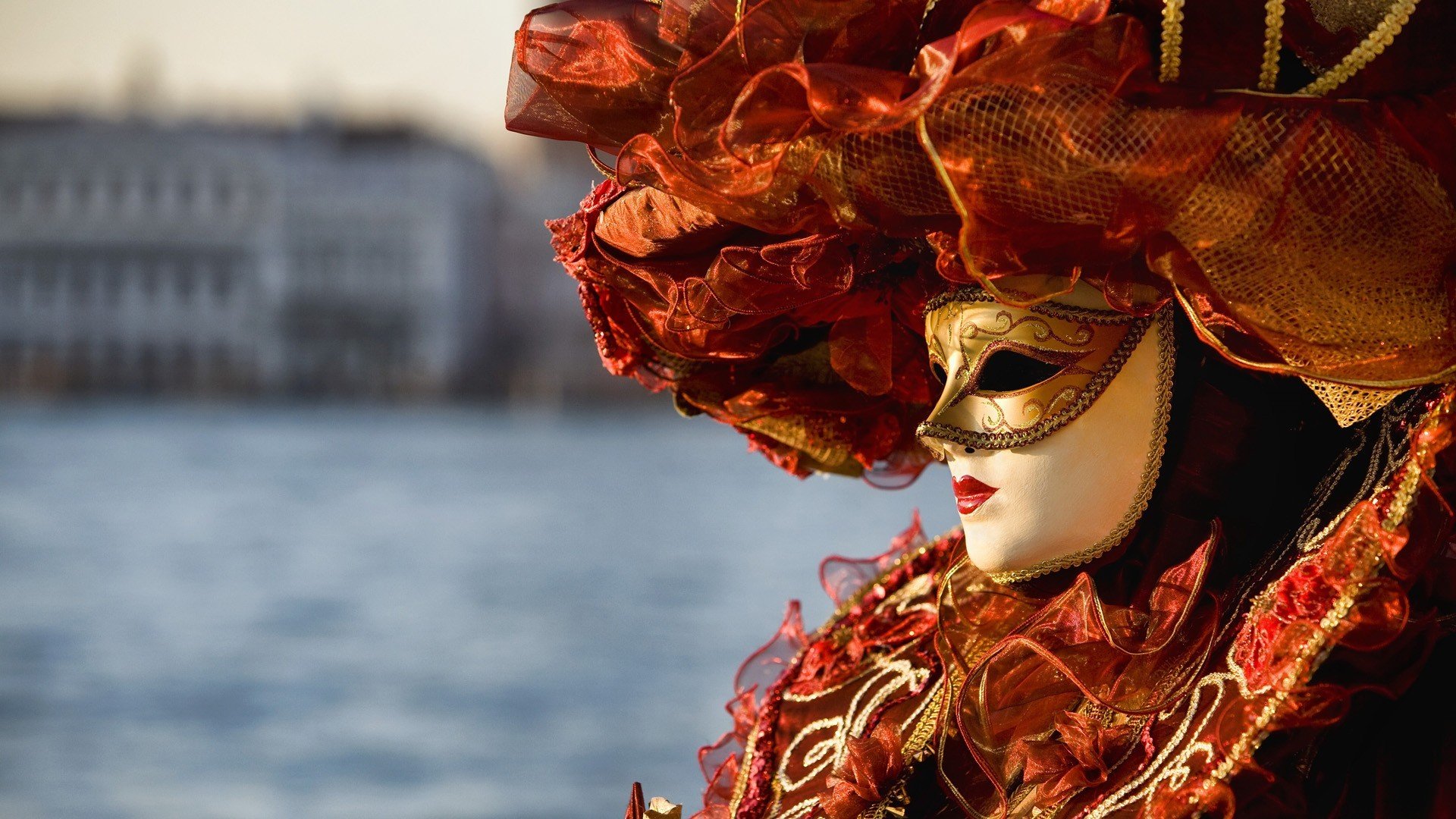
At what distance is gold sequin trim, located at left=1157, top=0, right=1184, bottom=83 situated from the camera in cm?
92

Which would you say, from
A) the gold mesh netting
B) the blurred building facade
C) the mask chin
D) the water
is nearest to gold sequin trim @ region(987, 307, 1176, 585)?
the mask chin

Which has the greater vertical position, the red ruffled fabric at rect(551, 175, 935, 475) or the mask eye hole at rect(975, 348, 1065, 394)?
the red ruffled fabric at rect(551, 175, 935, 475)

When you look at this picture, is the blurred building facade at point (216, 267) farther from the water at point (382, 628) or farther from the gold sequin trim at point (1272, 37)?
the gold sequin trim at point (1272, 37)

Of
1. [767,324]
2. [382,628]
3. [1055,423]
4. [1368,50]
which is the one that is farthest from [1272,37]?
[382,628]

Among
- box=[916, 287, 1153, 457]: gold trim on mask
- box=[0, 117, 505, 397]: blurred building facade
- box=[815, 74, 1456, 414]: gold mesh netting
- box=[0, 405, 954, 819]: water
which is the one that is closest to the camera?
box=[815, 74, 1456, 414]: gold mesh netting

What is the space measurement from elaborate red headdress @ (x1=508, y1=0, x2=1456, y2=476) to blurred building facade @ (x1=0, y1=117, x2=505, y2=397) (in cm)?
3583

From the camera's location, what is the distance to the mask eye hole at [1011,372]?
3.53 feet

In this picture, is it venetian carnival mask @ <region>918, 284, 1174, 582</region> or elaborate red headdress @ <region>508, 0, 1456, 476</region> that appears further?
venetian carnival mask @ <region>918, 284, 1174, 582</region>

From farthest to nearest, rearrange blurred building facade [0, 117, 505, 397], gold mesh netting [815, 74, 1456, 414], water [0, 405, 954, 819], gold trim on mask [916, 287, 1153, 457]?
1. blurred building facade [0, 117, 505, 397]
2. water [0, 405, 954, 819]
3. gold trim on mask [916, 287, 1153, 457]
4. gold mesh netting [815, 74, 1456, 414]

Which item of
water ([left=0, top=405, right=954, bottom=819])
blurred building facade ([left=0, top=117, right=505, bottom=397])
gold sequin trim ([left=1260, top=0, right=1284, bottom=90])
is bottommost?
gold sequin trim ([left=1260, top=0, right=1284, bottom=90])

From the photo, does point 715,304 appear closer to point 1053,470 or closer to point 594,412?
point 1053,470

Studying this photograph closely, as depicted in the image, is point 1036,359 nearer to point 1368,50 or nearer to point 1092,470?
point 1092,470

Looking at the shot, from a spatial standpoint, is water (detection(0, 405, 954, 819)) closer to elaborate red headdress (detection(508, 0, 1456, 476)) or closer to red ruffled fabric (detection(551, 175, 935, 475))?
red ruffled fabric (detection(551, 175, 935, 475))

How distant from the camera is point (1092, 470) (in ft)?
3.51
